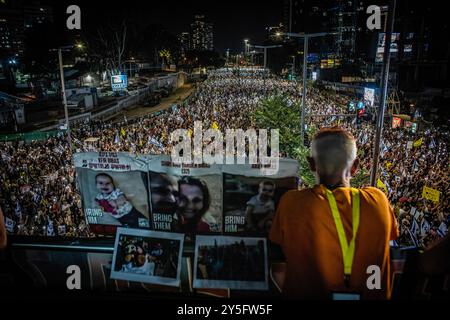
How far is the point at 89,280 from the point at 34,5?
190 meters

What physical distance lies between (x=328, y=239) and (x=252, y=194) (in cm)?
113

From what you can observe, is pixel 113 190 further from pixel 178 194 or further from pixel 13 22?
pixel 13 22

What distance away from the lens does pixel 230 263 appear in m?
3.30

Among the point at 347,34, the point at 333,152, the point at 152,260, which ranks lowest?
the point at 152,260

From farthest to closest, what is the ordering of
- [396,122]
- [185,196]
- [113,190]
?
[396,122], [113,190], [185,196]

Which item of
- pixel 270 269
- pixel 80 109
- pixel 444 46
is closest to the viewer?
pixel 270 269

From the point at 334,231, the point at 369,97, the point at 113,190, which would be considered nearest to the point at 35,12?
the point at 369,97

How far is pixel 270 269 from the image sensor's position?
3.23 m

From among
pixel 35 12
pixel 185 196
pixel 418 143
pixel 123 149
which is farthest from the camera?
pixel 35 12

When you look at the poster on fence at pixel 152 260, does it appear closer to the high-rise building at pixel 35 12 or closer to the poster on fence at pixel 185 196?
the poster on fence at pixel 185 196

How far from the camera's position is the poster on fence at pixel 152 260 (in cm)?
337

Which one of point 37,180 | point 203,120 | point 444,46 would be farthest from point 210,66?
point 37,180

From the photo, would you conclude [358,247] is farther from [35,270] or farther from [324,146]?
[35,270]

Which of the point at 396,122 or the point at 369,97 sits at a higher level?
the point at 369,97
